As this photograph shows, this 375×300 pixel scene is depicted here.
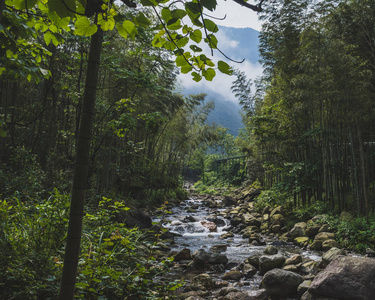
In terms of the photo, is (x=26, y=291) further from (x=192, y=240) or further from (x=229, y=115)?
(x=229, y=115)

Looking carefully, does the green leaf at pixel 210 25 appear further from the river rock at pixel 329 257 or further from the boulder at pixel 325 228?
the boulder at pixel 325 228

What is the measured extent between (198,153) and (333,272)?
29369 mm

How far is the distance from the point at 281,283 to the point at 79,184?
4.05 m

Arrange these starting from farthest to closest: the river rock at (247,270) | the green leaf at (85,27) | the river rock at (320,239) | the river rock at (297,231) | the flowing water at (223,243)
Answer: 1. the river rock at (297,231)
2. the river rock at (320,239)
3. the flowing water at (223,243)
4. the river rock at (247,270)
5. the green leaf at (85,27)

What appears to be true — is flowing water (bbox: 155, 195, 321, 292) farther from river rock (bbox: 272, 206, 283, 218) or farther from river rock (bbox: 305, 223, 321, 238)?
river rock (bbox: 272, 206, 283, 218)

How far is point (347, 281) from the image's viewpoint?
3.26 meters

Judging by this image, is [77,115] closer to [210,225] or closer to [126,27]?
[126,27]

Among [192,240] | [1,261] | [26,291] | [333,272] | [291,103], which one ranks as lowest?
[192,240]

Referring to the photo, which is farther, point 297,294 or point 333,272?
point 297,294

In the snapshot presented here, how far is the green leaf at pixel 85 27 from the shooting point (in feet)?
2.40

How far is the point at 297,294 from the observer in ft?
12.4

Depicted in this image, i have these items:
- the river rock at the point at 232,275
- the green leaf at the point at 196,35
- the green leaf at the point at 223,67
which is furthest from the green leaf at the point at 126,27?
the river rock at the point at 232,275

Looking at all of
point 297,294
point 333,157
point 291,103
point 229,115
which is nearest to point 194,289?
point 297,294

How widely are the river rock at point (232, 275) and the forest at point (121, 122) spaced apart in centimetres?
150
